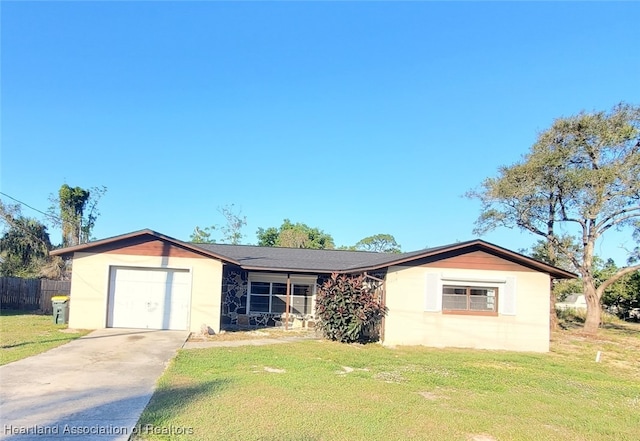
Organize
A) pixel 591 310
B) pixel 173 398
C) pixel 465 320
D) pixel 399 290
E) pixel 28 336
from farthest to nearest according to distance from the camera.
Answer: pixel 591 310 → pixel 465 320 → pixel 399 290 → pixel 28 336 → pixel 173 398

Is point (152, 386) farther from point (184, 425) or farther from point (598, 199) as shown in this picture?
point (598, 199)

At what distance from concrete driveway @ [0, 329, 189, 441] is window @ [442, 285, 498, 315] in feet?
26.6

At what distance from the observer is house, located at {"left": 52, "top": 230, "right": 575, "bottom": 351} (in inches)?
535

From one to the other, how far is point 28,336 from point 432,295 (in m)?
11.2

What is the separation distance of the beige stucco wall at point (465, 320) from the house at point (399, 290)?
3 cm

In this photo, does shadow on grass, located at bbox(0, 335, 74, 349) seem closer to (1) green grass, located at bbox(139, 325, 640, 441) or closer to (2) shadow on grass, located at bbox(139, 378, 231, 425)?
(1) green grass, located at bbox(139, 325, 640, 441)

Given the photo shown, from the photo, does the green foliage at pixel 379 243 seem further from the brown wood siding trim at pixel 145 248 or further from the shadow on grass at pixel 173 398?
the shadow on grass at pixel 173 398

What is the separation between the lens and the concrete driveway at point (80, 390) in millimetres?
4969

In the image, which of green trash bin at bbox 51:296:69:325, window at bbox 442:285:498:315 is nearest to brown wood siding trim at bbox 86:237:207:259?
green trash bin at bbox 51:296:69:325

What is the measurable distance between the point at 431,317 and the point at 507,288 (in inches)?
99.9

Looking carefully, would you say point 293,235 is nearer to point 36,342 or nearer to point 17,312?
point 17,312

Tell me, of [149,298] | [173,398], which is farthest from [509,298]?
[149,298]

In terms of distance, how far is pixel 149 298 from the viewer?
14188 millimetres

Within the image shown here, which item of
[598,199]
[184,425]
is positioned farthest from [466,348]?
[598,199]
